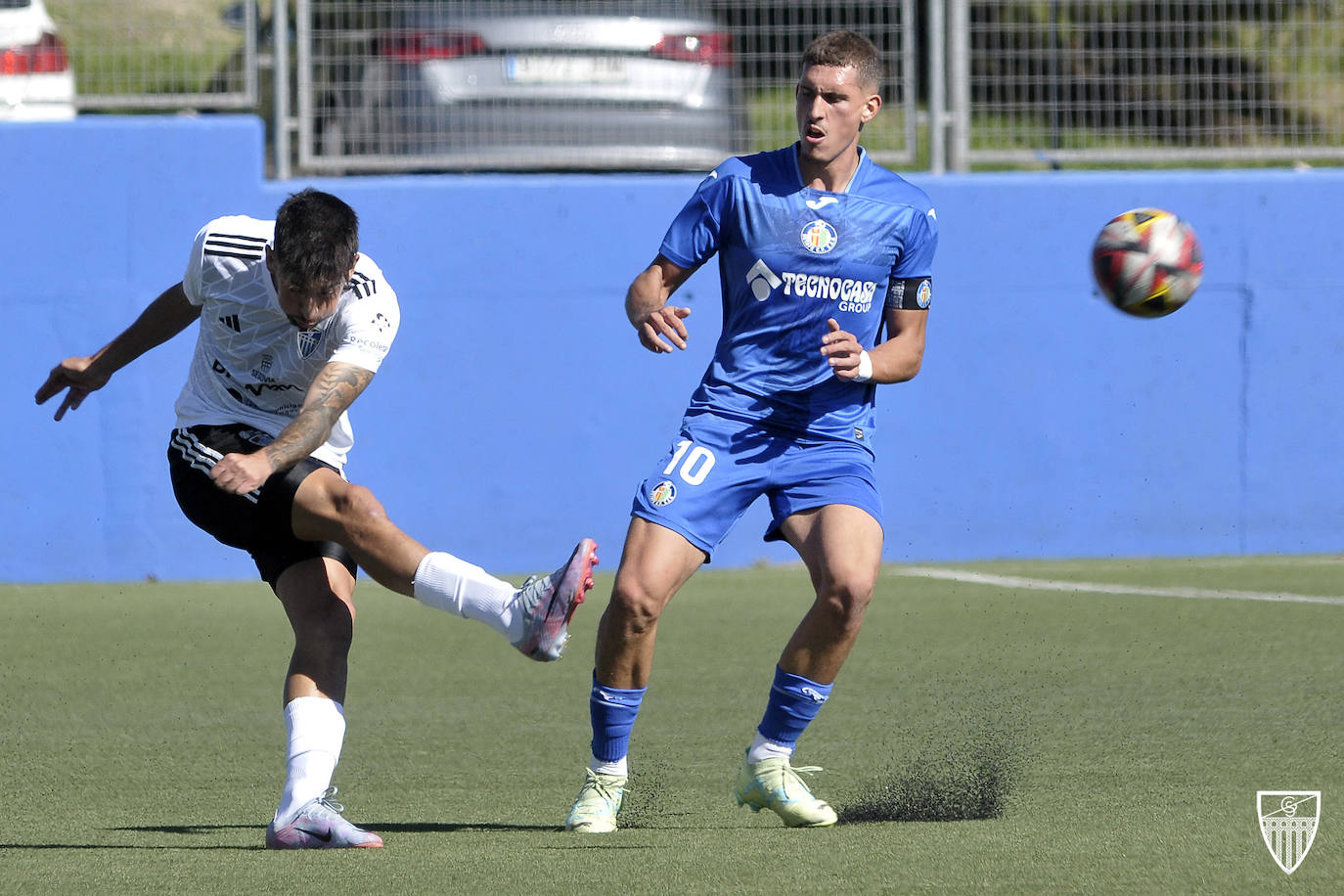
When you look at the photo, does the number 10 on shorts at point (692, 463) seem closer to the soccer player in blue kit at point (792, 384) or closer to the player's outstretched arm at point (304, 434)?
the soccer player in blue kit at point (792, 384)

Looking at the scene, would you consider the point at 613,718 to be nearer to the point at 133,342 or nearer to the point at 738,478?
the point at 738,478

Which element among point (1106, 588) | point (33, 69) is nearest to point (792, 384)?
point (1106, 588)

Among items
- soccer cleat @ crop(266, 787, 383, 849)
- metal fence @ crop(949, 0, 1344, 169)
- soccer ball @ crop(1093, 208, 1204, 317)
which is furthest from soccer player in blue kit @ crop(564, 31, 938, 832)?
metal fence @ crop(949, 0, 1344, 169)

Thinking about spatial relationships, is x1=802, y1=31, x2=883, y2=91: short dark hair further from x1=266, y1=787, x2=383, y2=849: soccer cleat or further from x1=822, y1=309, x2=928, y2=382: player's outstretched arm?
x1=266, y1=787, x2=383, y2=849: soccer cleat

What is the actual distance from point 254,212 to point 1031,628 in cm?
478

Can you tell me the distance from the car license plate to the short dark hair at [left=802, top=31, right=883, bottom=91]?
4.75m

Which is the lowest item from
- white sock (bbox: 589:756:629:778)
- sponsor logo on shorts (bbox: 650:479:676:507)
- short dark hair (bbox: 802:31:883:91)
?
white sock (bbox: 589:756:629:778)

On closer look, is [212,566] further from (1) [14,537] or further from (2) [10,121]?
(2) [10,121]

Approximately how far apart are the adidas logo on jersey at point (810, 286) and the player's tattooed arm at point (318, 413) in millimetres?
1148

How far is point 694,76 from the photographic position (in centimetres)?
984

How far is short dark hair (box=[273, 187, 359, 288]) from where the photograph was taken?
14.7ft

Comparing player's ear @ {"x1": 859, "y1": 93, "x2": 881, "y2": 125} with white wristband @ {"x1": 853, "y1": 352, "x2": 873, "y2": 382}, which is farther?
player's ear @ {"x1": 859, "y1": 93, "x2": 881, "y2": 125}

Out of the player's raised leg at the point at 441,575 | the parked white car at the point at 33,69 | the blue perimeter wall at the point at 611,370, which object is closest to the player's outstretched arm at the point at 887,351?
the player's raised leg at the point at 441,575

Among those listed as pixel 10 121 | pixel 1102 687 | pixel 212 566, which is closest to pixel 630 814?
pixel 1102 687
